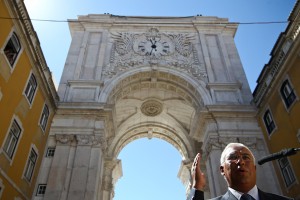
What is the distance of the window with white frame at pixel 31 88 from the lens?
45.6 feet

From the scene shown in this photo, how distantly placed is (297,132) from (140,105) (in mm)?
16789

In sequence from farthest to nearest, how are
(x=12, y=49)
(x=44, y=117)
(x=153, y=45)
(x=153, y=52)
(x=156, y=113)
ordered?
(x=156, y=113) → (x=153, y=45) → (x=153, y=52) → (x=44, y=117) → (x=12, y=49)

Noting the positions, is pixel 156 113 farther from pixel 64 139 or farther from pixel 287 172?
pixel 287 172

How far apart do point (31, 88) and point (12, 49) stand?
2822 millimetres

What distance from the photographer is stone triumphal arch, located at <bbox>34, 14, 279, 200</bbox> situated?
16484 mm

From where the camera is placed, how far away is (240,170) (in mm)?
2889

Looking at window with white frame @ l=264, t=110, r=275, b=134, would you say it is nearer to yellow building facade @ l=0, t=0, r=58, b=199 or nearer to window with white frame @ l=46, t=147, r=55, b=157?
window with white frame @ l=46, t=147, r=55, b=157

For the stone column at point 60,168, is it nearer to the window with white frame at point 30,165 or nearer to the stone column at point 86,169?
the stone column at point 86,169

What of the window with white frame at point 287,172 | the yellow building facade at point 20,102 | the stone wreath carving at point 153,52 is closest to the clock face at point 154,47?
the stone wreath carving at point 153,52

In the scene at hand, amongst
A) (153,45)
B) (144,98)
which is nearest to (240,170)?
(153,45)

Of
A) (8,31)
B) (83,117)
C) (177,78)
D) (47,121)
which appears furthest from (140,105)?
(8,31)

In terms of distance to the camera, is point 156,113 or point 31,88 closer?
point 31,88

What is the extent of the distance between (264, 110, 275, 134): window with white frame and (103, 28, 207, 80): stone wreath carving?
19.5 feet

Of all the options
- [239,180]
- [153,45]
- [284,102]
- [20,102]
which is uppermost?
[153,45]
